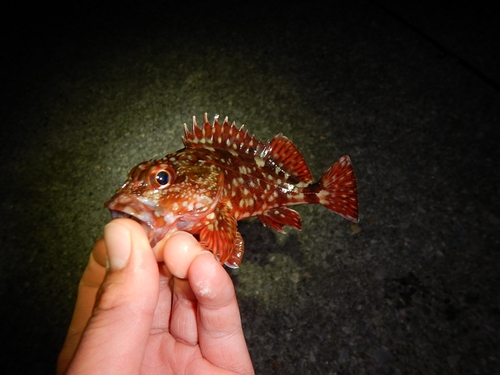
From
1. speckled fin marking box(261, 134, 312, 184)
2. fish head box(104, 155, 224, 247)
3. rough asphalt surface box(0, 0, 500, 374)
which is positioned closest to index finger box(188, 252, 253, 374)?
fish head box(104, 155, 224, 247)

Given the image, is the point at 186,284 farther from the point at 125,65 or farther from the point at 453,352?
the point at 125,65

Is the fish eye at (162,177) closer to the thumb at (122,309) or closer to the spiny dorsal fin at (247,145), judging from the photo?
the thumb at (122,309)

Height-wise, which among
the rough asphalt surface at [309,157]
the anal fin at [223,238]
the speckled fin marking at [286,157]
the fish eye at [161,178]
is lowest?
the rough asphalt surface at [309,157]

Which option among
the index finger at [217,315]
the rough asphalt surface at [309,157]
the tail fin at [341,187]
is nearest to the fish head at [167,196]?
the index finger at [217,315]

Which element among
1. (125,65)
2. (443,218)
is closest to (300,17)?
(125,65)

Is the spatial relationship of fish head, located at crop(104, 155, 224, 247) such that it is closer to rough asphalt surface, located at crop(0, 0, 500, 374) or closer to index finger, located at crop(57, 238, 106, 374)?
index finger, located at crop(57, 238, 106, 374)

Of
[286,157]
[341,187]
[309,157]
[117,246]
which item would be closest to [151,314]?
[117,246]
